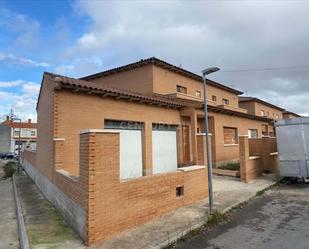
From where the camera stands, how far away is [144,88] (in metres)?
20.0

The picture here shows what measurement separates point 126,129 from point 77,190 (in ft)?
20.2

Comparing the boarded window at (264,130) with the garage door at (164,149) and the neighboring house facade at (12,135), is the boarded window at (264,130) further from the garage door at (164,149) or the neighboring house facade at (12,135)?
the neighboring house facade at (12,135)

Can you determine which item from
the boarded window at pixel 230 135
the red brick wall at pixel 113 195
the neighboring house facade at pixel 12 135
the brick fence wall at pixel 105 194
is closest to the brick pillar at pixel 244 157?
the brick fence wall at pixel 105 194

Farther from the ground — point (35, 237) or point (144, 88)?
point (144, 88)

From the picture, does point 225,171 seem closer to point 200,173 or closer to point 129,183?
point 200,173

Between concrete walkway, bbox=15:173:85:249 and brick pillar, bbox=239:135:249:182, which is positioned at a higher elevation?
brick pillar, bbox=239:135:249:182

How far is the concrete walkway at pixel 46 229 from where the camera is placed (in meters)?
5.91

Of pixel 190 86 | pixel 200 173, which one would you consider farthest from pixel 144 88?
pixel 200 173

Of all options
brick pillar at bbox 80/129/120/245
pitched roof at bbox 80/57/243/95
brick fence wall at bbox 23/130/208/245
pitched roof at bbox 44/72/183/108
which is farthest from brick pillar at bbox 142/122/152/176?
pitched roof at bbox 80/57/243/95

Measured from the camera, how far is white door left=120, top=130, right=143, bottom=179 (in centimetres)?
1218

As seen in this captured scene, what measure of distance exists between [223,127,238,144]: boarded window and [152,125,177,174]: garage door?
702 cm

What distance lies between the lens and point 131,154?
1272 cm

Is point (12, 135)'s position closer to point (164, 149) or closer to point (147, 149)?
point (164, 149)

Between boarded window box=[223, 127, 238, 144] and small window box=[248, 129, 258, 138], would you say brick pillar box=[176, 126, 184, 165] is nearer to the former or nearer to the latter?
boarded window box=[223, 127, 238, 144]
